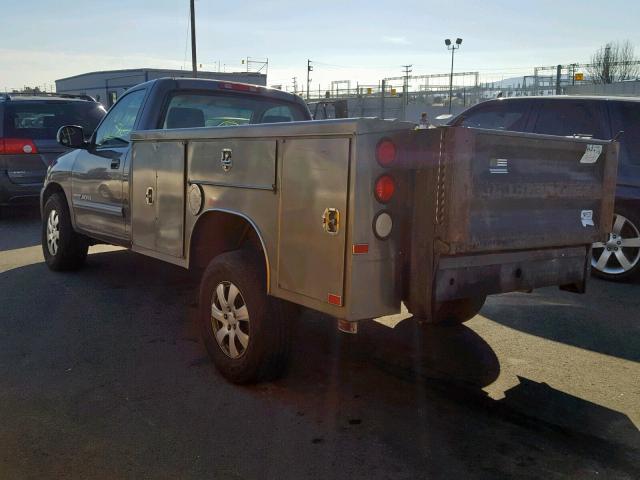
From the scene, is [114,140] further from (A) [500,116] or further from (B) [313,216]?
(A) [500,116]

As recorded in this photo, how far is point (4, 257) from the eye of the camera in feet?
26.9

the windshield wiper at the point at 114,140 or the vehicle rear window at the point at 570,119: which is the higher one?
the vehicle rear window at the point at 570,119

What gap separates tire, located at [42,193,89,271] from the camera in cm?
697

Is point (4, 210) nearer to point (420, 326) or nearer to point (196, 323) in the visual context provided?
point (196, 323)

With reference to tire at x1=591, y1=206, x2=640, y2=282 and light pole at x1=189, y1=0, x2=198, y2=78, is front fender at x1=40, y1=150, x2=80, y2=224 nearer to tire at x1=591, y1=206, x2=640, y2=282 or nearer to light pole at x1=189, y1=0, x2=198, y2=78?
tire at x1=591, y1=206, x2=640, y2=282

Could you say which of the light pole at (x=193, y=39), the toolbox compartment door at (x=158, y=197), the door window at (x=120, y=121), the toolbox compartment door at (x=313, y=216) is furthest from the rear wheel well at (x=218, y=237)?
the light pole at (x=193, y=39)

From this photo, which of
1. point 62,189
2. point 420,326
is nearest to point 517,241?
point 420,326

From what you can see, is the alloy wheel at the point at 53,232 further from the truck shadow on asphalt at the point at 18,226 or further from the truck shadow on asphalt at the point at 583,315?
the truck shadow on asphalt at the point at 583,315

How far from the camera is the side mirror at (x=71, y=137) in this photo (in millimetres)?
6383

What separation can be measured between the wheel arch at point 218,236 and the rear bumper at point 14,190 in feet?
24.4

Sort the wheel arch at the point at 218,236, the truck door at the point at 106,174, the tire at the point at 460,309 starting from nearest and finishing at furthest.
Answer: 1. the wheel arch at the point at 218,236
2. the tire at the point at 460,309
3. the truck door at the point at 106,174

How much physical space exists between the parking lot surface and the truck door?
826 millimetres

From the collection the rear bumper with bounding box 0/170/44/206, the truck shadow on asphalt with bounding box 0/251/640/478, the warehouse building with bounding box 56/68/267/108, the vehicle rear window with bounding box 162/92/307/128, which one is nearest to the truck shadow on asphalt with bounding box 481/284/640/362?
the truck shadow on asphalt with bounding box 0/251/640/478

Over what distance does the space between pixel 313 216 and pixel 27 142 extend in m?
8.99
